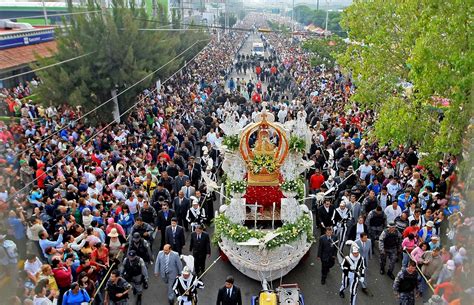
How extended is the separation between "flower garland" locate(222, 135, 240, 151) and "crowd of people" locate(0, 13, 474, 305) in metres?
0.91

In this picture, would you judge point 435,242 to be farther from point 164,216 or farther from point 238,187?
point 164,216

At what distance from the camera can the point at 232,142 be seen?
14.5 m

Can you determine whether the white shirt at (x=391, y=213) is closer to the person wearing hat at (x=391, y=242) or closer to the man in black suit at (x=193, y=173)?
the person wearing hat at (x=391, y=242)

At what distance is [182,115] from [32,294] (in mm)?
14637

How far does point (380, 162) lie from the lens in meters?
14.5

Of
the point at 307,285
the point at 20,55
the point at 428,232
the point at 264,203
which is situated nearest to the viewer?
the point at 428,232

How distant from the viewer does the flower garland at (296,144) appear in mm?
14578

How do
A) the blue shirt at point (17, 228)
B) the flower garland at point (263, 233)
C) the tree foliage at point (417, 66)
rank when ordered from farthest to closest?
the tree foliage at point (417, 66) → the flower garland at point (263, 233) → the blue shirt at point (17, 228)

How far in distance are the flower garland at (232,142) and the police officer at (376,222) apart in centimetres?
495

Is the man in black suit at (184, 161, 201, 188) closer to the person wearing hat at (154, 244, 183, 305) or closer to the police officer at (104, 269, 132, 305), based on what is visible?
the person wearing hat at (154, 244, 183, 305)

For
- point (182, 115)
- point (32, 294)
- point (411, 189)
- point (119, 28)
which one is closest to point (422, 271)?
point (411, 189)

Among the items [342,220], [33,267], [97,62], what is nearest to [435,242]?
[342,220]

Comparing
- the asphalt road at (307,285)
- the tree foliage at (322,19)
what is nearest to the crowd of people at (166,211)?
the asphalt road at (307,285)

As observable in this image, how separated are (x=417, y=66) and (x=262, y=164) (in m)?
4.71
